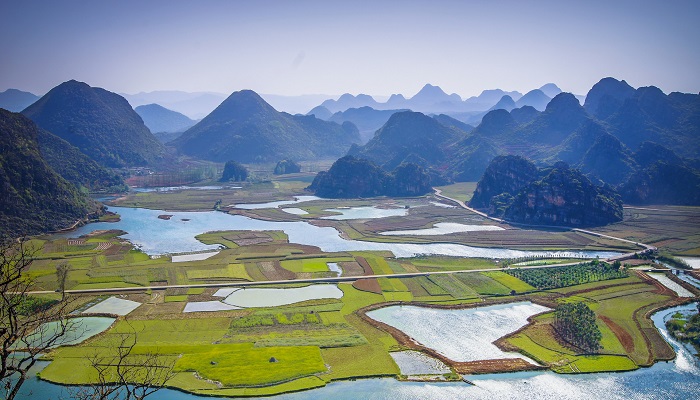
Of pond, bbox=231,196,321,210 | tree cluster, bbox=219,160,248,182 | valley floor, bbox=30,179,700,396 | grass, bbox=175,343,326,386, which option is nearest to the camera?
grass, bbox=175,343,326,386

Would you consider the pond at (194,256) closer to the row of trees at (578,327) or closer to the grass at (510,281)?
the grass at (510,281)


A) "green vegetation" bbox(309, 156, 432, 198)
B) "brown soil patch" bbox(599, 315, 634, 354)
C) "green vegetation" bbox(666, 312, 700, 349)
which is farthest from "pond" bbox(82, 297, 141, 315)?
"green vegetation" bbox(309, 156, 432, 198)

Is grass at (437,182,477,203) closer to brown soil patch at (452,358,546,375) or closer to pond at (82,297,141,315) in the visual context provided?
brown soil patch at (452,358,546,375)

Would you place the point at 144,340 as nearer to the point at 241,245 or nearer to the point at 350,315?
the point at 350,315

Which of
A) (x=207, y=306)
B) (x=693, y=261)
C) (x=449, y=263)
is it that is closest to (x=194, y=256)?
(x=207, y=306)

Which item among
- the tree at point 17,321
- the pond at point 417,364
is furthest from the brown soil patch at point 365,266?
the tree at point 17,321
